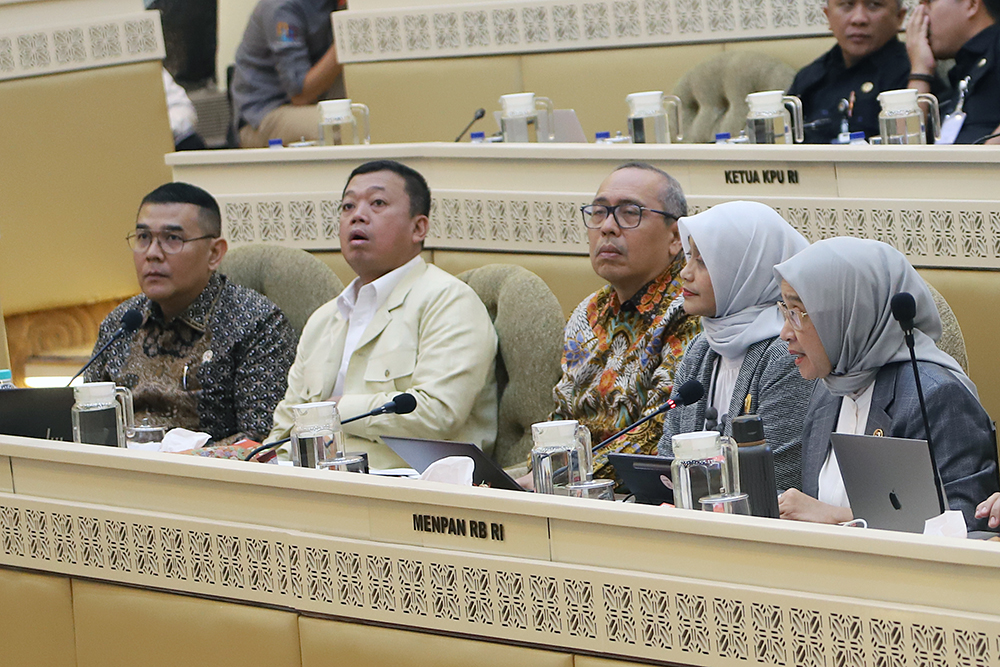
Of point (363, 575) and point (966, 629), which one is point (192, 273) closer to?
point (363, 575)

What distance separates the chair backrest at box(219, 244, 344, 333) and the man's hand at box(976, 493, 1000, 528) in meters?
2.01

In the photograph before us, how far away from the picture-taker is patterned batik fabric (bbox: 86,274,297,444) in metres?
3.45

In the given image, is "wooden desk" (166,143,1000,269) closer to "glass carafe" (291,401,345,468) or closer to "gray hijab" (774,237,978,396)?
"gray hijab" (774,237,978,396)

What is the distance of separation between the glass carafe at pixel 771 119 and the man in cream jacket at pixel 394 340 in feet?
3.61

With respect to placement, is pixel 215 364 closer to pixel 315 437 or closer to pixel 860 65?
pixel 315 437

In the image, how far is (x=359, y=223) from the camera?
330 centimetres

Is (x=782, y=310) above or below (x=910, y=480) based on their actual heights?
above

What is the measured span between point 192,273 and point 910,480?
2101 mm

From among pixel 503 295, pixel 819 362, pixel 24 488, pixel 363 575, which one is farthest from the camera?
pixel 503 295

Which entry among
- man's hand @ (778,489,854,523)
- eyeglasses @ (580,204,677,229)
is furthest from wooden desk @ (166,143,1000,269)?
man's hand @ (778,489,854,523)

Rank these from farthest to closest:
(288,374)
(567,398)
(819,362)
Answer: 1. (288,374)
2. (567,398)
3. (819,362)

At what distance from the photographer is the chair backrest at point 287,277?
3658 millimetres

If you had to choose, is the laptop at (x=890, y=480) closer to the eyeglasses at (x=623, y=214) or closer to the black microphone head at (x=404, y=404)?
the black microphone head at (x=404, y=404)

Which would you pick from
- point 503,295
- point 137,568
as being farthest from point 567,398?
point 137,568
